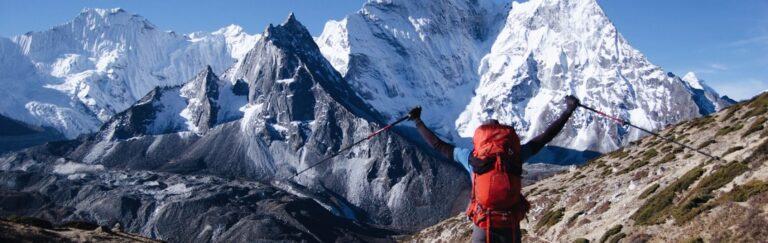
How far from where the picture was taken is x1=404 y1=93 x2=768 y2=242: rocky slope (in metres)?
29.4

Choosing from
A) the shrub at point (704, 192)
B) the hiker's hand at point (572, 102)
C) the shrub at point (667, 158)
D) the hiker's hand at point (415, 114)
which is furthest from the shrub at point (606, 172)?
the hiker's hand at point (415, 114)

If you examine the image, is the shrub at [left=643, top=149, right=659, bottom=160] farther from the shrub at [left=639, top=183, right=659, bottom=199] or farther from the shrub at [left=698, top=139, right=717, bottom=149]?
the shrub at [left=639, top=183, right=659, bottom=199]

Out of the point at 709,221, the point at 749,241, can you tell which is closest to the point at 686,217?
the point at 709,221

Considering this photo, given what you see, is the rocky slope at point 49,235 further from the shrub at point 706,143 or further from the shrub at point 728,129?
the shrub at point 728,129

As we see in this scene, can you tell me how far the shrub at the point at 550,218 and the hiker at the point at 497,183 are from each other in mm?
33104

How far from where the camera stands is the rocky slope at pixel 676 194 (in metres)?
29.4

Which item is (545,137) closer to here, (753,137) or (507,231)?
(507,231)

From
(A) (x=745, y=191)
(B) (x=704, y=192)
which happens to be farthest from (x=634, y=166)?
(A) (x=745, y=191)

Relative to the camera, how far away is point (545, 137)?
1775 cm

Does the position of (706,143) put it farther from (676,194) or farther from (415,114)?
(415,114)

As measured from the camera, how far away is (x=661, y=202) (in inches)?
1447

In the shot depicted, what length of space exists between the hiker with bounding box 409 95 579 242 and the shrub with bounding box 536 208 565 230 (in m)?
33.1

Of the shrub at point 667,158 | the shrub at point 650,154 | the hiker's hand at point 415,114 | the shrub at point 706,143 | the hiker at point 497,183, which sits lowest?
the hiker at point 497,183

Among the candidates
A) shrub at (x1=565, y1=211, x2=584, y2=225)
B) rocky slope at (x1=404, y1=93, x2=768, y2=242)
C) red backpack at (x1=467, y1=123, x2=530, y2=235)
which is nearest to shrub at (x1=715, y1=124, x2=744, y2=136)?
rocky slope at (x1=404, y1=93, x2=768, y2=242)
